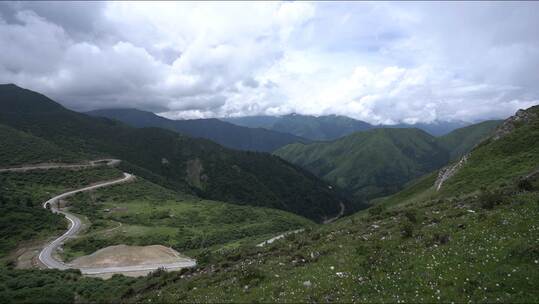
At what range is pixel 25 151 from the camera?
168875mm

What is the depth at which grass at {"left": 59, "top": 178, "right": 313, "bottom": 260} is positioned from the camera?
91750 millimetres

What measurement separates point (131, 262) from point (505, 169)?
56.9 metres

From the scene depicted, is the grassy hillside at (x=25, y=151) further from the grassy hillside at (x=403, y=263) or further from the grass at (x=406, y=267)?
the grass at (x=406, y=267)

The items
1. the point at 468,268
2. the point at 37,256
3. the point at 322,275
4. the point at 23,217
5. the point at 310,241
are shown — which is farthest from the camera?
the point at 23,217

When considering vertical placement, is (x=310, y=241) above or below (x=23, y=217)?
above

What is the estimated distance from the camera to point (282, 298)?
1591 cm

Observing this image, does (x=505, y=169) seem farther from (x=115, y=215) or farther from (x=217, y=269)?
Result: (x=115, y=215)

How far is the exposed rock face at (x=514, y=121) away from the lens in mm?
61263

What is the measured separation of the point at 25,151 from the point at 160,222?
95.2m

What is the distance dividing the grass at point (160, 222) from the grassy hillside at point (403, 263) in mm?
62139

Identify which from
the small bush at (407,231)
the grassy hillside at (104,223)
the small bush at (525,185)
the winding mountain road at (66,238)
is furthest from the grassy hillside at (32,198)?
the small bush at (525,185)

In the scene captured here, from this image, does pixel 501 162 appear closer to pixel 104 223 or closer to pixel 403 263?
pixel 403 263

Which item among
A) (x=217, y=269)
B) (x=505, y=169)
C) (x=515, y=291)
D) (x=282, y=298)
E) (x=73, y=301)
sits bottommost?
(x=73, y=301)

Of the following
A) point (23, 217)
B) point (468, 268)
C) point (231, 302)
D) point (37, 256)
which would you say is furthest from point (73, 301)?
point (23, 217)
